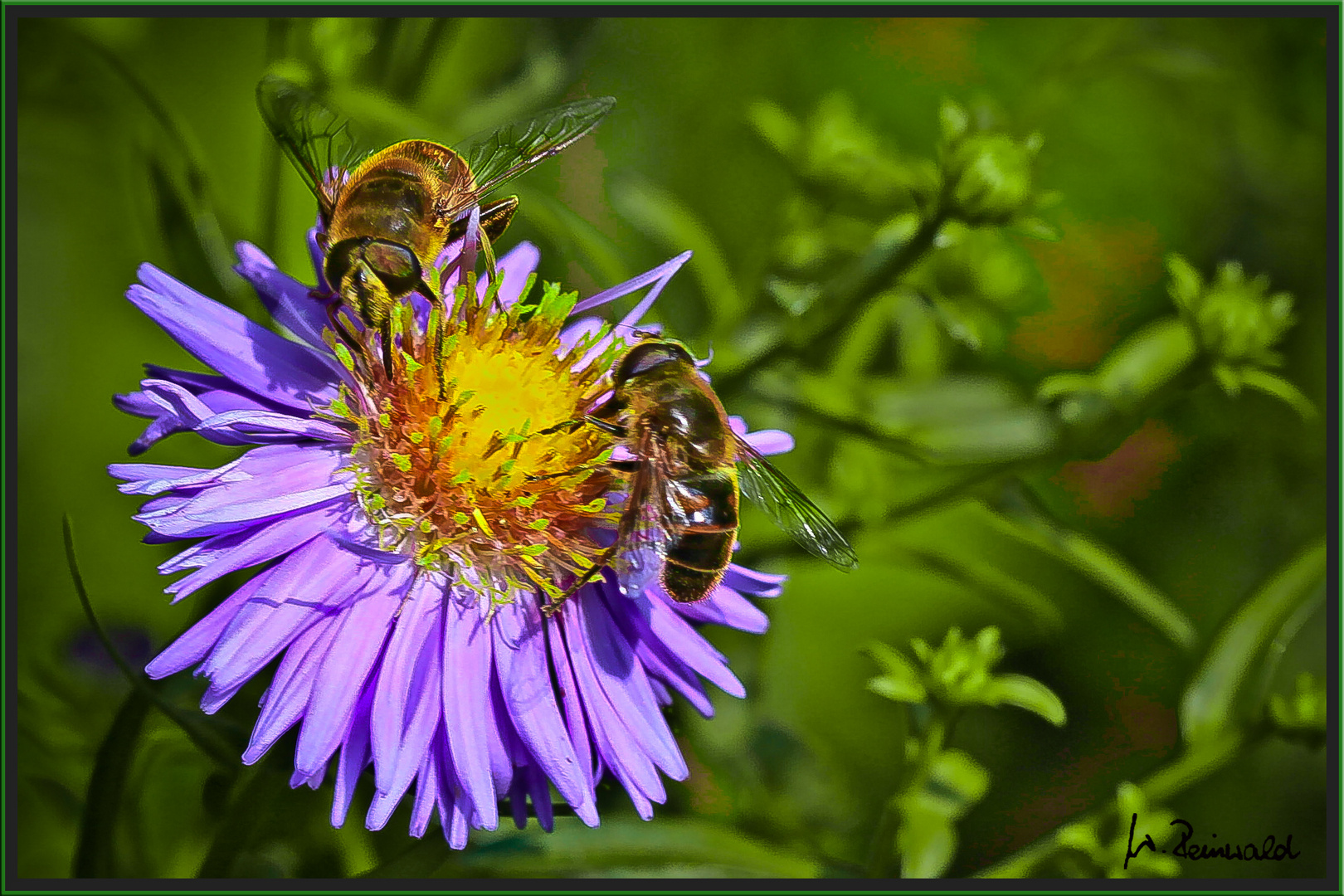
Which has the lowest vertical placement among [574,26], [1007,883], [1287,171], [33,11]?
[1007,883]

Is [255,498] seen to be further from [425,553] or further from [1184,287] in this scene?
[1184,287]

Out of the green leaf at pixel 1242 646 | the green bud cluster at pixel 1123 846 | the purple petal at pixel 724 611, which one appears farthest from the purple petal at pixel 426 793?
the green leaf at pixel 1242 646

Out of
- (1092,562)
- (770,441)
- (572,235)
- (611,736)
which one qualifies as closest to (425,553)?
(611,736)

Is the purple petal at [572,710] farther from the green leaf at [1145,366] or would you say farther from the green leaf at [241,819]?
the green leaf at [1145,366]

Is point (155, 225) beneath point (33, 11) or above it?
beneath

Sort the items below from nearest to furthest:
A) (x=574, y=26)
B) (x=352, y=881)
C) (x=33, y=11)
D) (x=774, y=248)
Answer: (x=352, y=881)
(x=33, y=11)
(x=774, y=248)
(x=574, y=26)

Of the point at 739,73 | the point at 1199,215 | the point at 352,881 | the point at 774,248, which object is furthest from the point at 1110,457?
the point at 352,881

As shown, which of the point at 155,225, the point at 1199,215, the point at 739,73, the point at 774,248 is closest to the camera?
the point at 155,225

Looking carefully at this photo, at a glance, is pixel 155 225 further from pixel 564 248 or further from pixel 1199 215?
pixel 1199 215
